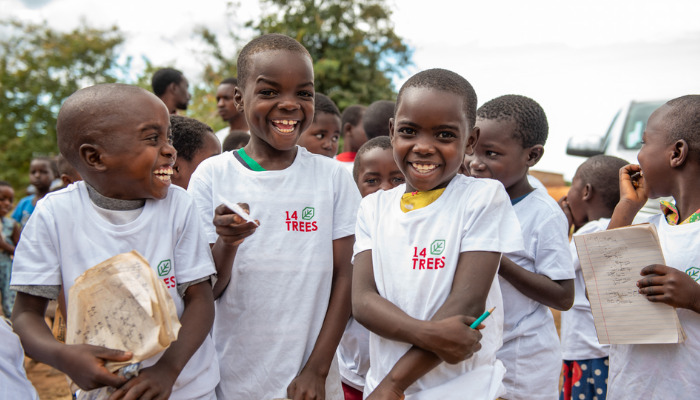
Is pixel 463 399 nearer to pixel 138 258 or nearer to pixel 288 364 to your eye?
pixel 288 364

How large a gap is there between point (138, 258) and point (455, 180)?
1.00 meters

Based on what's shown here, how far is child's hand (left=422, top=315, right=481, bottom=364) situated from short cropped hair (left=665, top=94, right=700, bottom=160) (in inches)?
45.6

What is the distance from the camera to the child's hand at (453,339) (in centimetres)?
144

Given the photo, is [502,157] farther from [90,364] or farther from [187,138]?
[90,364]

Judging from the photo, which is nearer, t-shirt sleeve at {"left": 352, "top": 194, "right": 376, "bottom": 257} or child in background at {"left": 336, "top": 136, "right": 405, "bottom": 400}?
t-shirt sleeve at {"left": 352, "top": 194, "right": 376, "bottom": 257}

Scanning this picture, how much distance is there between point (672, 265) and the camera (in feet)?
6.26

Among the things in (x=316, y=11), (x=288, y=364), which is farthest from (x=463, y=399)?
(x=316, y=11)

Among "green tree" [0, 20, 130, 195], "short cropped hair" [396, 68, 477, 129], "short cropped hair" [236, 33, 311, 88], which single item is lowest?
"green tree" [0, 20, 130, 195]

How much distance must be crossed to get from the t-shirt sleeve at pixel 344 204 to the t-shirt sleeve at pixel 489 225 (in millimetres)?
502

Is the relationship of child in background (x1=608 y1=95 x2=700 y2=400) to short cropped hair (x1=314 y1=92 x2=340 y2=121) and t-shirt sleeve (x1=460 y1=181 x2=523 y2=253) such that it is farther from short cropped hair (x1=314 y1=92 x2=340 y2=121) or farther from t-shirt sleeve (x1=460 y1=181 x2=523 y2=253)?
short cropped hair (x1=314 y1=92 x2=340 y2=121)

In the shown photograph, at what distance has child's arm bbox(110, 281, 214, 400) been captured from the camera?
1465 millimetres

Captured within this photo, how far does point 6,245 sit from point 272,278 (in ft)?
15.5

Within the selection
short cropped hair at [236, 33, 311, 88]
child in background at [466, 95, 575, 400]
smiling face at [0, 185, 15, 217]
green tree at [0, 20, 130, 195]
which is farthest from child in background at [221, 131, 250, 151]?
green tree at [0, 20, 130, 195]

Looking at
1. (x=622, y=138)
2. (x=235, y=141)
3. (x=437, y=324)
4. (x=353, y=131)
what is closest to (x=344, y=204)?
(x=437, y=324)
